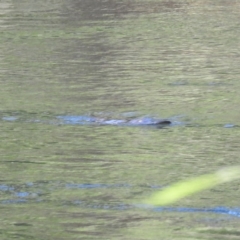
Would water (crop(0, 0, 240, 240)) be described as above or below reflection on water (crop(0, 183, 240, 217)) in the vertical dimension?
below

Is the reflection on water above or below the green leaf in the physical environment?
above

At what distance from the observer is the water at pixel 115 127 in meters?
1.39

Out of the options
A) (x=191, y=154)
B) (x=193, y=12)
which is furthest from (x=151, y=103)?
(x=193, y=12)

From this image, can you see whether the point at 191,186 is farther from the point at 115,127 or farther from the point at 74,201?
the point at 115,127

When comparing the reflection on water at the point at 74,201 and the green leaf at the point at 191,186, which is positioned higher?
the reflection on water at the point at 74,201

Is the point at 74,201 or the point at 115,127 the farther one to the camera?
the point at 115,127

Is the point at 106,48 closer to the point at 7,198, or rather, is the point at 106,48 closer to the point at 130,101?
the point at 130,101

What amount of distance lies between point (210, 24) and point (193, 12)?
52 cm

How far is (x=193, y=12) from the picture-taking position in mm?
4359

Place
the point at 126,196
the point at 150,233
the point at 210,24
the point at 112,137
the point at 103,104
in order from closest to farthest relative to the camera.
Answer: the point at 150,233 < the point at 126,196 < the point at 112,137 < the point at 103,104 < the point at 210,24

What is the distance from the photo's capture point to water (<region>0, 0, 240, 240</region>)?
1389 mm

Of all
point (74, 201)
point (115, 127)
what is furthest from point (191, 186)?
point (115, 127)

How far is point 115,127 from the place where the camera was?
2.03 metres

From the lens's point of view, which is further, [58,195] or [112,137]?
[112,137]
